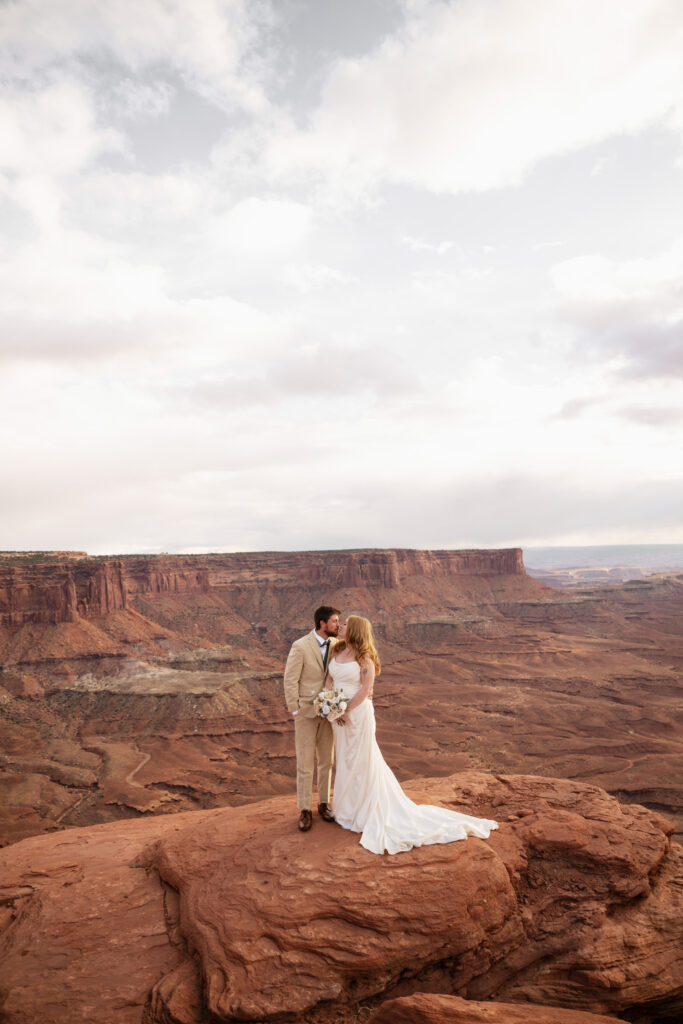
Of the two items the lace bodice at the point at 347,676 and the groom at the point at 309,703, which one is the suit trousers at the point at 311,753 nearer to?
the groom at the point at 309,703

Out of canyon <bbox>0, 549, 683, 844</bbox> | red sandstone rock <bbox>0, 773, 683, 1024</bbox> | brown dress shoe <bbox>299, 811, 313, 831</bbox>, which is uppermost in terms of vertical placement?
brown dress shoe <bbox>299, 811, 313, 831</bbox>

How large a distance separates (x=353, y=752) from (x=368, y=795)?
70cm

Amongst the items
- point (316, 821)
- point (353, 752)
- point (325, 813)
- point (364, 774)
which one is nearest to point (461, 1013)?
point (364, 774)

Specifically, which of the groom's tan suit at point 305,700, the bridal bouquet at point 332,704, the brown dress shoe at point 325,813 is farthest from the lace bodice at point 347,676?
the brown dress shoe at point 325,813

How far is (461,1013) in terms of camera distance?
5820 mm

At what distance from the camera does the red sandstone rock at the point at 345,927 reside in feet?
22.2

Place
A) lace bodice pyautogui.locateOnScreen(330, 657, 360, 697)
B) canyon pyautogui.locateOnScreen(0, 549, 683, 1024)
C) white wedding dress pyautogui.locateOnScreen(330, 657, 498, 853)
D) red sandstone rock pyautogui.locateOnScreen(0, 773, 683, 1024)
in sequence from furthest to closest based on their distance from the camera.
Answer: lace bodice pyautogui.locateOnScreen(330, 657, 360, 697) < white wedding dress pyautogui.locateOnScreen(330, 657, 498, 853) < canyon pyautogui.locateOnScreen(0, 549, 683, 1024) < red sandstone rock pyautogui.locateOnScreen(0, 773, 683, 1024)

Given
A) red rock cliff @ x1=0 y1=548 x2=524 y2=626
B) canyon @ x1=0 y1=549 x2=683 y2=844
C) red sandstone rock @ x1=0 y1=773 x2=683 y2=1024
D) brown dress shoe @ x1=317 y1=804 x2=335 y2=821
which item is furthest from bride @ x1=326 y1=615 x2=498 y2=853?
red rock cliff @ x1=0 y1=548 x2=524 y2=626

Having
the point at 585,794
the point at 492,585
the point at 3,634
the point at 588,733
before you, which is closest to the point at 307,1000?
the point at 585,794

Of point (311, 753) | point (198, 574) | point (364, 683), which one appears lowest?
point (198, 574)

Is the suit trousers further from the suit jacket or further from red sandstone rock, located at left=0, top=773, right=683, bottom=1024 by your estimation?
red sandstone rock, located at left=0, top=773, right=683, bottom=1024

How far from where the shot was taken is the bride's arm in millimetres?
8500

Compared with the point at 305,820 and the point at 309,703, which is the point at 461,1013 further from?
the point at 309,703

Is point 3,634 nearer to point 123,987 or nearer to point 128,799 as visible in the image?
point 128,799
